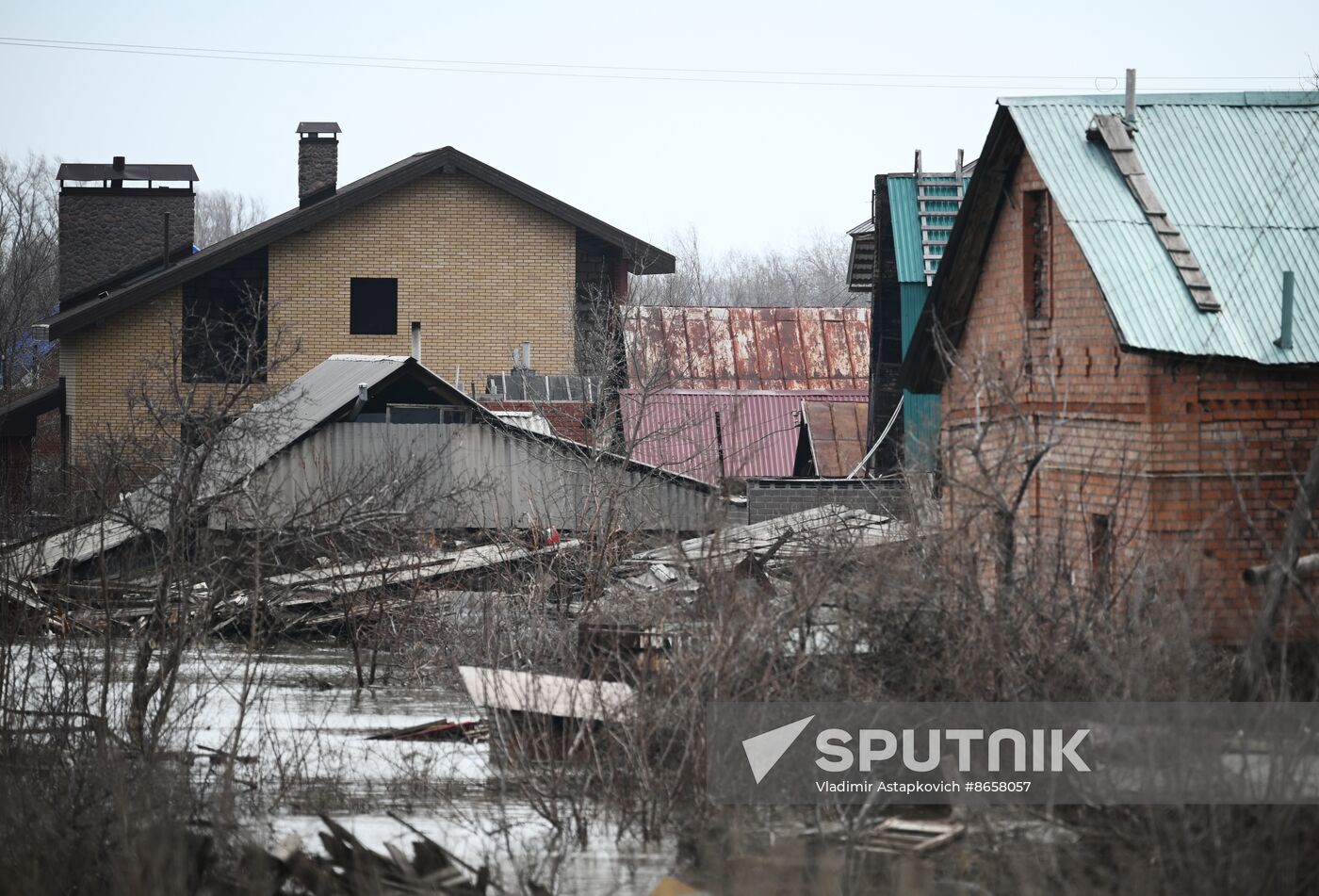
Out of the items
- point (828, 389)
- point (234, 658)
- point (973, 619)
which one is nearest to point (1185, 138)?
point (973, 619)

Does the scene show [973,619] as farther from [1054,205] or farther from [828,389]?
[828,389]

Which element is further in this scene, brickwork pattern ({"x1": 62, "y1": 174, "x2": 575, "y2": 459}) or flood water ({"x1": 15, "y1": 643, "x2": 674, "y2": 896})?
brickwork pattern ({"x1": 62, "y1": 174, "x2": 575, "y2": 459})

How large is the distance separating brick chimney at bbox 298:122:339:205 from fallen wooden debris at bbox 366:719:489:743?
20702 mm

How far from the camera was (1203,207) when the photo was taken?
520 inches

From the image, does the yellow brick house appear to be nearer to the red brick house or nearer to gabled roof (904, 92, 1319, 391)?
the red brick house

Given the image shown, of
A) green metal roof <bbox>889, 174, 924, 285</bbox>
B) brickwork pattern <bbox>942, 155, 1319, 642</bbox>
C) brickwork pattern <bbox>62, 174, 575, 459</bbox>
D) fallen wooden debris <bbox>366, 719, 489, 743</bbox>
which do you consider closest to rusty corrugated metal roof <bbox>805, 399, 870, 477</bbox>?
green metal roof <bbox>889, 174, 924, 285</bbox>

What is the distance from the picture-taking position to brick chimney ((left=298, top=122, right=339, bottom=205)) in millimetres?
30406

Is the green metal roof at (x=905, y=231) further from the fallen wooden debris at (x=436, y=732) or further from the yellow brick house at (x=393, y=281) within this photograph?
the fallen wooden debris at (x=436, y=732)

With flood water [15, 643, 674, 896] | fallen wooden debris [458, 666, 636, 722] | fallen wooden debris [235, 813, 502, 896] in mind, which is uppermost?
fallen wooden debris [458, 666, 636, 722]

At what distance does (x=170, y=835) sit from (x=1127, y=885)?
16.5ft

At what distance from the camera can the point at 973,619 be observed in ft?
30.3

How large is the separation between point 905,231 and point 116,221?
19.6 metres

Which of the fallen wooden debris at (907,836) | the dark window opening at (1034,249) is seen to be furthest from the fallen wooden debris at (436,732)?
the dark window opening at (1034,249)

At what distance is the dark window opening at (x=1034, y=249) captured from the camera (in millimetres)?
14102
